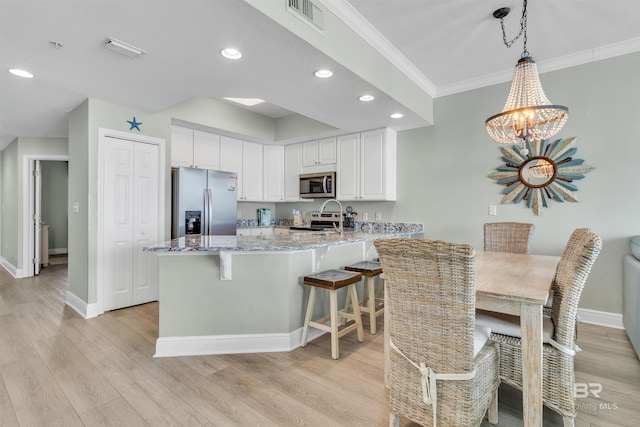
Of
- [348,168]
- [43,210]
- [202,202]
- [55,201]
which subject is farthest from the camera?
[55,201]

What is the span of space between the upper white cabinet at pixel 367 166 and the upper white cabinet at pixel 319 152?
14 cm

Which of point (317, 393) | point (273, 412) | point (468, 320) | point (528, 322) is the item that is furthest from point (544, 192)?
point (273, 412)

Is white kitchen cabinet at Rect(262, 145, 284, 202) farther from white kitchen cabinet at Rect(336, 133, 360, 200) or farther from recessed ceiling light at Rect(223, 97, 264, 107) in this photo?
white kitchen cabinet at Rect(336, 133, 360, 200)

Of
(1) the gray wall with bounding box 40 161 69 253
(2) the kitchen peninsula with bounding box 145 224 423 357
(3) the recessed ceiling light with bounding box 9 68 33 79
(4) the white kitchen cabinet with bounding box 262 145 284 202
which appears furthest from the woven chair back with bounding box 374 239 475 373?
(1) the gray wall with bounding box 40 161 69 253

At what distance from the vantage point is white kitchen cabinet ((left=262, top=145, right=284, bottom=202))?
18.0ft

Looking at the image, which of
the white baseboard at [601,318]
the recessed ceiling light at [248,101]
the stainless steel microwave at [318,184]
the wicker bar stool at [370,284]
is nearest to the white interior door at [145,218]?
the recessed ceiling light at [248,101]

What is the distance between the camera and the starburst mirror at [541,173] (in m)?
3.27

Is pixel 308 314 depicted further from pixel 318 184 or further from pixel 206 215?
pixel 318 184

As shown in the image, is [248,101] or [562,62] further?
[248,101]

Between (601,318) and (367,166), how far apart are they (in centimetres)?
302

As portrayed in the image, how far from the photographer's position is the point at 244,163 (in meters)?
5.20

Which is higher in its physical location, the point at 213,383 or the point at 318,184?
the point at 318,184

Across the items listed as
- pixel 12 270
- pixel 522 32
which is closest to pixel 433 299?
pixel 522 32

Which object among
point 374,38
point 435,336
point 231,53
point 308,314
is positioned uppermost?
point 374,38
